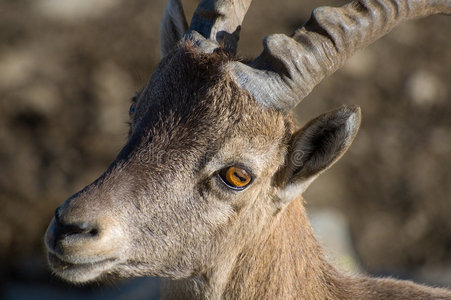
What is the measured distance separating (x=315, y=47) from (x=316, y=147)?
0.82 meters

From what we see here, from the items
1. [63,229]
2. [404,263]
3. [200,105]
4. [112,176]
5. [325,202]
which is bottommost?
[404,263]

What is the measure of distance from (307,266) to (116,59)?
7.46 meters

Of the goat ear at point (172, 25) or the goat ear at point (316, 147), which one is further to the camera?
the goat ear at point (172, 25)

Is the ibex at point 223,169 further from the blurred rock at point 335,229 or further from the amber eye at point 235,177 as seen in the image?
the blurred rock at point 335,229

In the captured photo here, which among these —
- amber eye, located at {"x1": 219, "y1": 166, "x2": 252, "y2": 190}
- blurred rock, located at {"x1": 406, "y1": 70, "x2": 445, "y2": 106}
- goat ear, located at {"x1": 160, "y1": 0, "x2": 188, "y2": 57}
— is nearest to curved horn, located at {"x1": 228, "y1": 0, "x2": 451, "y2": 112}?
amber eye, located at {"x1": 219, "y1": 166, "x2": 252, "y2": 190}

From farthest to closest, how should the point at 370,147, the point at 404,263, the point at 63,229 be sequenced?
the point at 370,147 → the point at 404,263 → the point at 63,229

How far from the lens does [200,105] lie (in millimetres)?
4246

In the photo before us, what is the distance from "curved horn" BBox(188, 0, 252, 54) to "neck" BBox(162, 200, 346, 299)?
1.66 meters

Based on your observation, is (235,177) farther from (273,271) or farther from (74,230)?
(74,230)

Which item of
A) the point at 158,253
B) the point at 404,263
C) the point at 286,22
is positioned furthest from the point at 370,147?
the point at 158,253

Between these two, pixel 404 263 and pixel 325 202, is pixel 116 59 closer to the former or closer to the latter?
pixel 325 202

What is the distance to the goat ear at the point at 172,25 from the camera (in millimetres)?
5367

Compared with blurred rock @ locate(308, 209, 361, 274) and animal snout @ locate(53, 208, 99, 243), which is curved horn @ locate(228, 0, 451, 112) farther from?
blurred rock @ locate(308, 209, 361, 274)

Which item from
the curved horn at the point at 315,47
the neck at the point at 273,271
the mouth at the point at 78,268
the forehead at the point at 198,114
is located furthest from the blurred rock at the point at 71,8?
the mouth at the point at 78,268
